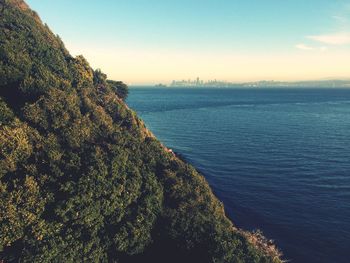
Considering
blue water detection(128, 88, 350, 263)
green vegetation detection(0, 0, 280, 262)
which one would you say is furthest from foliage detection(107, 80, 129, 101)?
green vegetation detection(0, 0, 280, 262)

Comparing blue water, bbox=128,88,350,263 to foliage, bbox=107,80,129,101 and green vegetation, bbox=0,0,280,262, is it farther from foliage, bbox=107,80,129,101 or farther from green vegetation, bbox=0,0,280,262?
foliage, bbox=107,80,129,101

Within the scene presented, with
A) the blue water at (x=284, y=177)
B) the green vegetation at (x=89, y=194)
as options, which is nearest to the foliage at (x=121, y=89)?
the blue water at (x=284, y=177)

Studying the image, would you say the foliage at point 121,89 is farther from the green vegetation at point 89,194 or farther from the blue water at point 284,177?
the green vegetation at point 89,194

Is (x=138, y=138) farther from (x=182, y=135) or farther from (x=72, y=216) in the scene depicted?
(x=182, y=135)

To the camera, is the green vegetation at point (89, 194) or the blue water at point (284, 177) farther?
the blue water at point (284, 177)

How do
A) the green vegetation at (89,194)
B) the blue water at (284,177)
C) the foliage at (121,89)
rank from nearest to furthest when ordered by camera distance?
the green vegetation at (89,194), the blue water at (284,177), the foliage at (121,89)

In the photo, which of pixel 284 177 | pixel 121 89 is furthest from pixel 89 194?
pixel 121 89

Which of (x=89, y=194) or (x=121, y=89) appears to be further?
(x=121, y=89)

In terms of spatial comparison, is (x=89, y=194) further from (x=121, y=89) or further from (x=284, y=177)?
(x=121, y=89)
